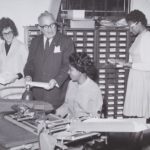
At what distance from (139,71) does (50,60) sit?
1106 millimetres

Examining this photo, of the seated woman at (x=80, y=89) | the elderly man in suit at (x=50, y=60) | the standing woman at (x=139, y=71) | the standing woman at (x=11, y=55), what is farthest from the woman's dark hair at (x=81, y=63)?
the standing woman at (x=139, y=71)

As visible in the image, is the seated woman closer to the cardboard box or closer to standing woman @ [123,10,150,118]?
standing woman @ [123,10,150,118]

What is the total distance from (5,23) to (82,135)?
2.29m

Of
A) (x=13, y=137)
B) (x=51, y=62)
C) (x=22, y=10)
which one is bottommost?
(x=13, y=137)

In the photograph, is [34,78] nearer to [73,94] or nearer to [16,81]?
[16,81]

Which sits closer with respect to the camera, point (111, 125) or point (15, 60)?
point (111, 125)

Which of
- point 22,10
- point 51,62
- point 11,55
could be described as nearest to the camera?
point 51,62

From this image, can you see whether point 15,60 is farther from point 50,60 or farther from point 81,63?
point 81,63

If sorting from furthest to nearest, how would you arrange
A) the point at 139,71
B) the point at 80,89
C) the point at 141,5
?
1. the point at 141,5
2. the point at 139,71
3. the point at 80,89

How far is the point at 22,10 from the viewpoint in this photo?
5215 millimetres

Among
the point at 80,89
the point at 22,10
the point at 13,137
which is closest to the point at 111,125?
the point at 13,137

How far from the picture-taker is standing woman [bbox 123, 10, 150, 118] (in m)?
3.94

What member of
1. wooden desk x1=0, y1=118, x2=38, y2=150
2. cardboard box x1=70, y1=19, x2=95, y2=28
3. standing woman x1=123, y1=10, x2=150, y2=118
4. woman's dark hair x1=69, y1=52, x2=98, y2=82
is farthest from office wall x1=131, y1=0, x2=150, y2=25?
wooden desk x1=0, y1=118, x2=38, y2=150

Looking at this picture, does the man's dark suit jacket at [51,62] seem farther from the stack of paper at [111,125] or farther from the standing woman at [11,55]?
the stack of paper at [111,125]
